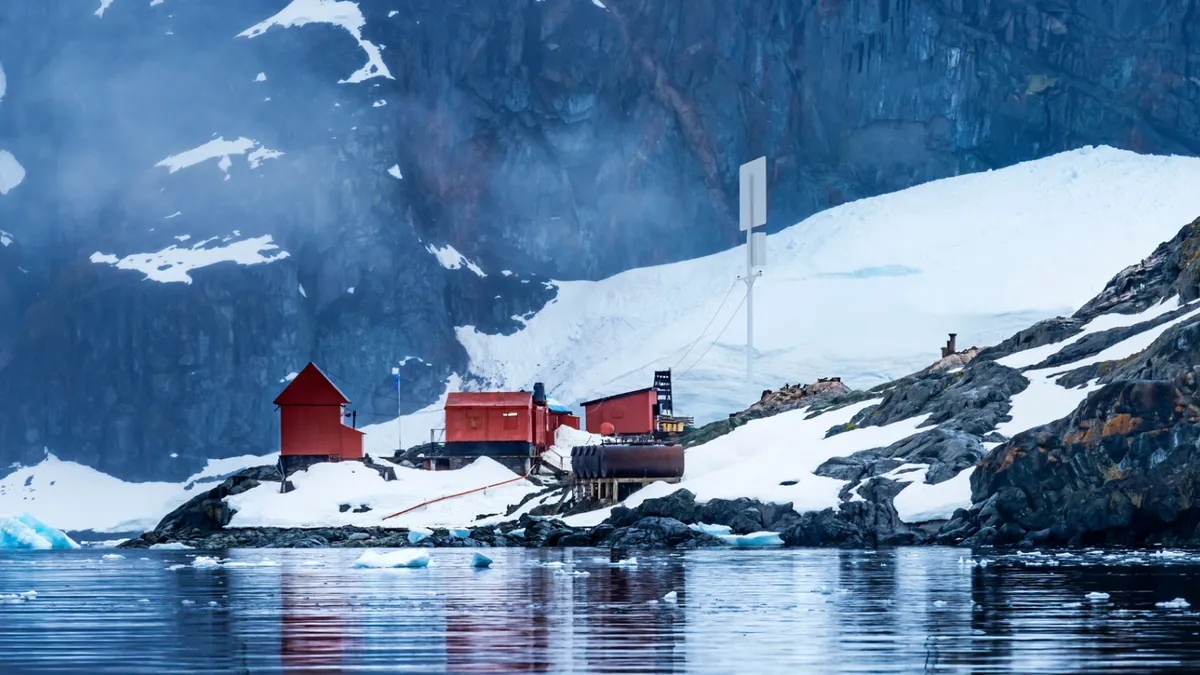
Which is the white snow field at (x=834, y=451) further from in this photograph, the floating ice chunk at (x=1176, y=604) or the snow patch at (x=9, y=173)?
the snow patch at (x=9, y=173)

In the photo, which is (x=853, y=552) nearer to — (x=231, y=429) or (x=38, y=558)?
(x=38, y=558)

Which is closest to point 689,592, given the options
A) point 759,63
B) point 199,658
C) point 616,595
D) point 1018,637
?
point 616,595

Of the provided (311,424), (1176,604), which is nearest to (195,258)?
(311,424)

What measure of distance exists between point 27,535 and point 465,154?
316ft

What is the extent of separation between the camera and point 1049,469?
62969mm

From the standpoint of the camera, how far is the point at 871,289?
164 meters

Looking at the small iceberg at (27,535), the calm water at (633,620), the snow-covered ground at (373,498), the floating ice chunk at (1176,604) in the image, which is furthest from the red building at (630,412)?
the floating ice chunk at (1176,604)

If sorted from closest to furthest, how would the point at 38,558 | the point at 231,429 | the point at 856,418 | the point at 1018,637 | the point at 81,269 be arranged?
the point at 1018,637 → the point at 38,558 → the point at 856,418 → the point at 231,429 → the point at 81,269

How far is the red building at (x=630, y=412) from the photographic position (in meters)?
118

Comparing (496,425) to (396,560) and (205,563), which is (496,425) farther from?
(396,560)

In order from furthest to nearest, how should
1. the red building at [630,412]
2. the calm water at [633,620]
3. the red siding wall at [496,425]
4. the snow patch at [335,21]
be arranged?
the snow patch at [335,21] → the red building at [630,412] → the red siding wall at [496,425] → the calm water at [633,620]

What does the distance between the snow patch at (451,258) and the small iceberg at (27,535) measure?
273ft

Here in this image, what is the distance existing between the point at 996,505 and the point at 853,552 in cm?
680

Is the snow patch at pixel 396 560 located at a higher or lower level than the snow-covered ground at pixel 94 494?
lower
